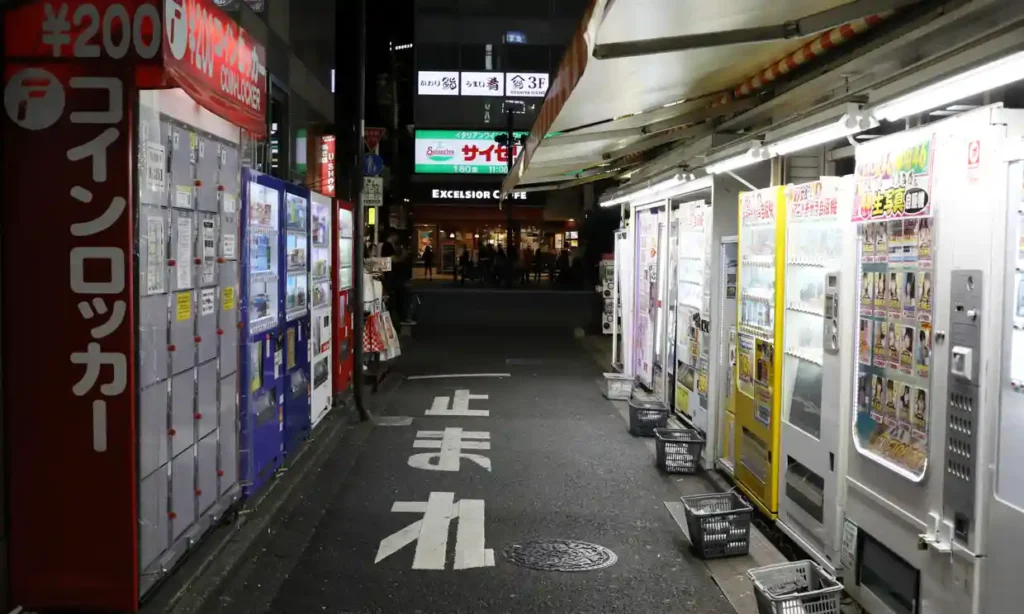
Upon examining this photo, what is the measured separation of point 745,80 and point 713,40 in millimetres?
2358

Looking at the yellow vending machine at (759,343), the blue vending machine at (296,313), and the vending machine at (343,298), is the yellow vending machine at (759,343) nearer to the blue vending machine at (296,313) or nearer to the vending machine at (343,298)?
the blue vending machine at (296,313)

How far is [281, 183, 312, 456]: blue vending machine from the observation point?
9.01 metres

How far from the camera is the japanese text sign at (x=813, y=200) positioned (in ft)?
19.8

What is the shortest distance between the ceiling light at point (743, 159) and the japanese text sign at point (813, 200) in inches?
13.4

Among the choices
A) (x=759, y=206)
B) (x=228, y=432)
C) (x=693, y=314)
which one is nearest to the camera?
(x=228, y=432)

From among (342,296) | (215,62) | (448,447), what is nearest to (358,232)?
(342,296)

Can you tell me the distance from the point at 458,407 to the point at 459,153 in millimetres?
20675

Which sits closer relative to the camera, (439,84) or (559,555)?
(559,555)

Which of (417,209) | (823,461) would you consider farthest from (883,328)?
(417,209)

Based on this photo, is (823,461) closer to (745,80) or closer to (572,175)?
(745,80)

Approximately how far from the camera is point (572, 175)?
14766 millimetres

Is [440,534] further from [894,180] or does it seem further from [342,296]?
[342,296]

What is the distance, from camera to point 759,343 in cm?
748

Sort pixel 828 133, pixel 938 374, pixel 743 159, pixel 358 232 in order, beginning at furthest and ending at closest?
pixel 358 232
pixel 743 159
pixel 828 133
pixel 938 374
